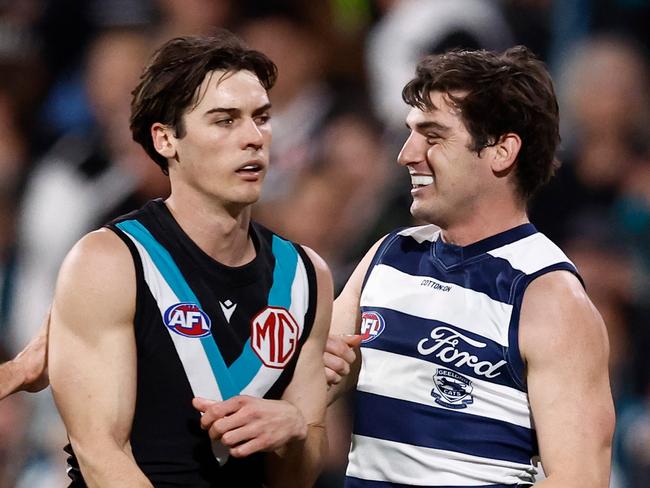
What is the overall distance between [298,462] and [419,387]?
14.8 inches

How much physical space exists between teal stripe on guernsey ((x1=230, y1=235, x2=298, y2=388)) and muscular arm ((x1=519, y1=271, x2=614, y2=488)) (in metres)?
0.62

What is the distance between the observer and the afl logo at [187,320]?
9.29ft

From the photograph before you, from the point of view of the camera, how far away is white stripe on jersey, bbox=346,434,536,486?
9.89 ft

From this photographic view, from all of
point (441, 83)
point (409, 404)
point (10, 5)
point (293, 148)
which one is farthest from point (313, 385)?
point (10, 5)

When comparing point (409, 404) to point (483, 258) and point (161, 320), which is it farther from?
point (161, 320)

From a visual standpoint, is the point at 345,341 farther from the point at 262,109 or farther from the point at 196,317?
the point at 262,109

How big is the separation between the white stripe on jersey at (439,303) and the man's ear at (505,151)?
0.36 m

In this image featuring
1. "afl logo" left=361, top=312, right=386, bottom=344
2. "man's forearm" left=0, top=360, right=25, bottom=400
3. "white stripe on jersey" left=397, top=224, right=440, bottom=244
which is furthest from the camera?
"white stripe on jersey" left=397, top=224, right=440, bottom=244

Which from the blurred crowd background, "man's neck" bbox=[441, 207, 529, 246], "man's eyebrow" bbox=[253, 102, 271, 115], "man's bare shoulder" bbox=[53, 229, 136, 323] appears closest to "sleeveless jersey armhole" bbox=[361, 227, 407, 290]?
"man's neck" bbox=[441, 207, 529, 246]

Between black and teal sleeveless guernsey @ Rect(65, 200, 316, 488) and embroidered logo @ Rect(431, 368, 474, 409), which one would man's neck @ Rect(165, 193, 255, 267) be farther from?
embroidered logo @ Rect(431, 368, 474, 409)

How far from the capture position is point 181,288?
2.87m

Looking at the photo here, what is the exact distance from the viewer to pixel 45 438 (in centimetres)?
575

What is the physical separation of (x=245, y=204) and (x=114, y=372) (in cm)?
56

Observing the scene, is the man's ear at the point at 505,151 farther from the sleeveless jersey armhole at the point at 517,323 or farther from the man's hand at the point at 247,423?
the man's hand at the point at 247,423
